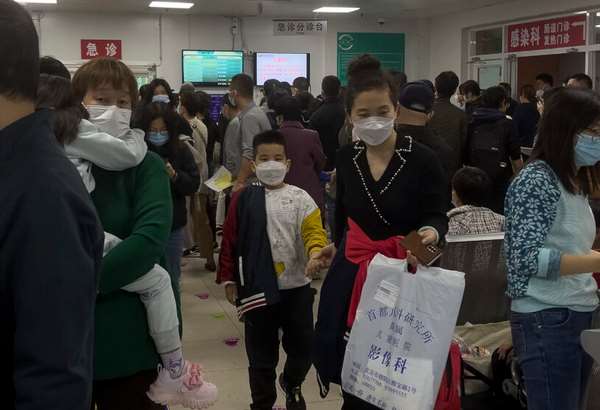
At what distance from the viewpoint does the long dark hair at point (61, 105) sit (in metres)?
1.90

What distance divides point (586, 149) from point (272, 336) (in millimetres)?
1557

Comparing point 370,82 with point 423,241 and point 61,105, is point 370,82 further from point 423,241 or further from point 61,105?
point 61,105

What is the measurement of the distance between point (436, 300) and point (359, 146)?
0.68m

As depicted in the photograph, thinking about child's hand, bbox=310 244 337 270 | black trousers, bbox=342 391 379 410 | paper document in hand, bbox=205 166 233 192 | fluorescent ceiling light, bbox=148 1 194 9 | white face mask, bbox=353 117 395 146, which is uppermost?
fluorescent ceiling light, bbox=148 1 194 9

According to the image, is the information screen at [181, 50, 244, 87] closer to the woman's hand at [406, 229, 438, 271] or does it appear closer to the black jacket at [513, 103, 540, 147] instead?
the black jacket at [513, 103, 540, 147]

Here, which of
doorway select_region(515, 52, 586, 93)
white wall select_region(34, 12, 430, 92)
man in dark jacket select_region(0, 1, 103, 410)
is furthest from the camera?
white wall select_region(34, 12, 430, 92)

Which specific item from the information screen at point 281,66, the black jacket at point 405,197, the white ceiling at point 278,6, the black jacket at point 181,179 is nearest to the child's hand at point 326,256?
the black jacket at point 405,197

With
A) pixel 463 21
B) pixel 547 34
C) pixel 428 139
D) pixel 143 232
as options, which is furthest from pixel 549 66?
pixel 143 232

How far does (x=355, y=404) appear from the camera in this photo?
7.99 feet

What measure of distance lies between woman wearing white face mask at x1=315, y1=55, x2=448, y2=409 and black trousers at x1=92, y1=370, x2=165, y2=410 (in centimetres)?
68

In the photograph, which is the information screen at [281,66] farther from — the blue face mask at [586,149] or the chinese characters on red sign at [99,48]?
the blue face mask at [586,149]

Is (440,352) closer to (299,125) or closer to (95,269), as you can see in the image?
(95,269)

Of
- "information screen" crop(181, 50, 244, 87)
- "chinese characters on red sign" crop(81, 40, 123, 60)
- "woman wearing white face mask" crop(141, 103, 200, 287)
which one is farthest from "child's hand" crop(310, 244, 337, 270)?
"chinese characters on red sign" crop(81, 40, 123, 60)

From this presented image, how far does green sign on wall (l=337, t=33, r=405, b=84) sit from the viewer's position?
47.2 ft
